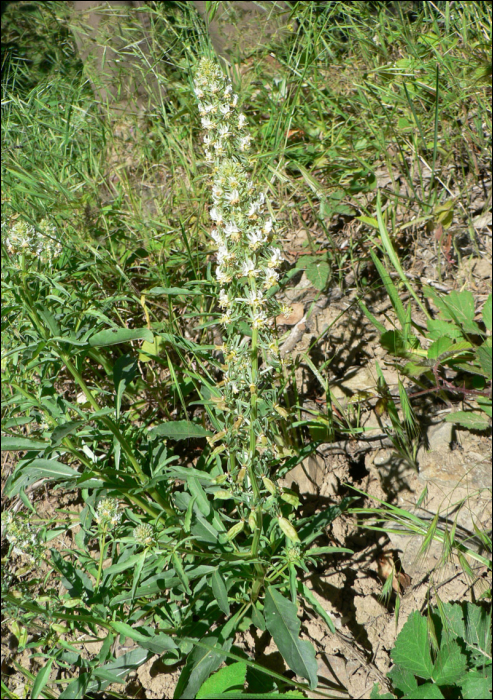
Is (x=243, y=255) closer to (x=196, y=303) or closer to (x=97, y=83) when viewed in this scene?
(x=196, y=303)

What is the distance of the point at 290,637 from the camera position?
1.83m

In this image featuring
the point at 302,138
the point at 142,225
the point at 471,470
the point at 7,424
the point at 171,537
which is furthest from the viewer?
the point at 302,138

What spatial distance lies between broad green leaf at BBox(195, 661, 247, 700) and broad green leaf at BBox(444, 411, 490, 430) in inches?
49.8

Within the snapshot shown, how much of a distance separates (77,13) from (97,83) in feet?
3.23

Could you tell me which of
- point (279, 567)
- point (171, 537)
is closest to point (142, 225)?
point (171, 537)

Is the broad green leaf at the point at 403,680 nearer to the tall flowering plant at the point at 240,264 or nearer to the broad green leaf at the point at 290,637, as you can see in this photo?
the broad green leaf at the point at 290,637

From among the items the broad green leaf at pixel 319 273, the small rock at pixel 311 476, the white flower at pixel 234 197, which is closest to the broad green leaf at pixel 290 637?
the small rock at pixel 311 476

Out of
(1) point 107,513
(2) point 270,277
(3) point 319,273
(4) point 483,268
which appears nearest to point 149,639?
(1) point 107,513

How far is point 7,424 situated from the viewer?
1.93 meters

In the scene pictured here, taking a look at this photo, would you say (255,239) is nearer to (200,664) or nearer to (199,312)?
(199,312)

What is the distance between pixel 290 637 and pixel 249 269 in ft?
4.13

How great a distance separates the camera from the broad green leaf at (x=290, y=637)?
1780 mm

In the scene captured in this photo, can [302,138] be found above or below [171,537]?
above

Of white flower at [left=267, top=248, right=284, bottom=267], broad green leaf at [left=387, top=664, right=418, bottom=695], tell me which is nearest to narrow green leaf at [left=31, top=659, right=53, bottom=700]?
broad green leaf at [left=387, top=664, right=418, bottom=695]
